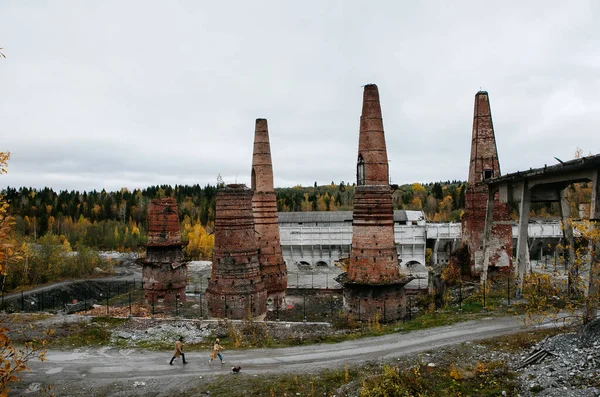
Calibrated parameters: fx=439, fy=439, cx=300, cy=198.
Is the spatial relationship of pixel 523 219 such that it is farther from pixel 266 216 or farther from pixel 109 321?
pixel 109 321

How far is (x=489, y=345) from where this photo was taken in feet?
40.0

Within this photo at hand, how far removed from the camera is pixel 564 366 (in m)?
9.62

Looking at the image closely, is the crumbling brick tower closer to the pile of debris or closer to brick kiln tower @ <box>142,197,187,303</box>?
the pile of debris

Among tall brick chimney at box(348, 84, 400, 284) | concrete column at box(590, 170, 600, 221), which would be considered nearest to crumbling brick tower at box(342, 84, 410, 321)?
tall brick chimney at box(348, 84, 400, 284)

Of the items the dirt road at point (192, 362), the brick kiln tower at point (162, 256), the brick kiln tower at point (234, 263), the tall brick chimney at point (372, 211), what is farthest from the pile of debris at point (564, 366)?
the brick kiln tower at point (162, 256)

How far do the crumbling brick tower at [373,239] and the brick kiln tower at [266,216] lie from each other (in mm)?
6285

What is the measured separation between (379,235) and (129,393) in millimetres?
10844

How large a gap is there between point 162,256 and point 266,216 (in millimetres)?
7211

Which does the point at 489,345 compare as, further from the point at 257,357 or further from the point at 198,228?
the point at 198,228

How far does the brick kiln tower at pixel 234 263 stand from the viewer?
1920 centimetres

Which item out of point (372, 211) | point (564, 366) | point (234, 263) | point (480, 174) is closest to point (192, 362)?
point (234, 263)

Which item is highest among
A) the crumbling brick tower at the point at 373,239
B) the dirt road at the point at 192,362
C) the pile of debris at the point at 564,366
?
the crumbling brick tower at the point at 373,239

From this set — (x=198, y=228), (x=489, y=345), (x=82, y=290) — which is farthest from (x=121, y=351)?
(x=198, y=228)

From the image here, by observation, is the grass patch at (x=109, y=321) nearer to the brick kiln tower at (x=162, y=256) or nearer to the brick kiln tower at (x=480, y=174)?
the brick kiln tower at (x=162, y=256)
